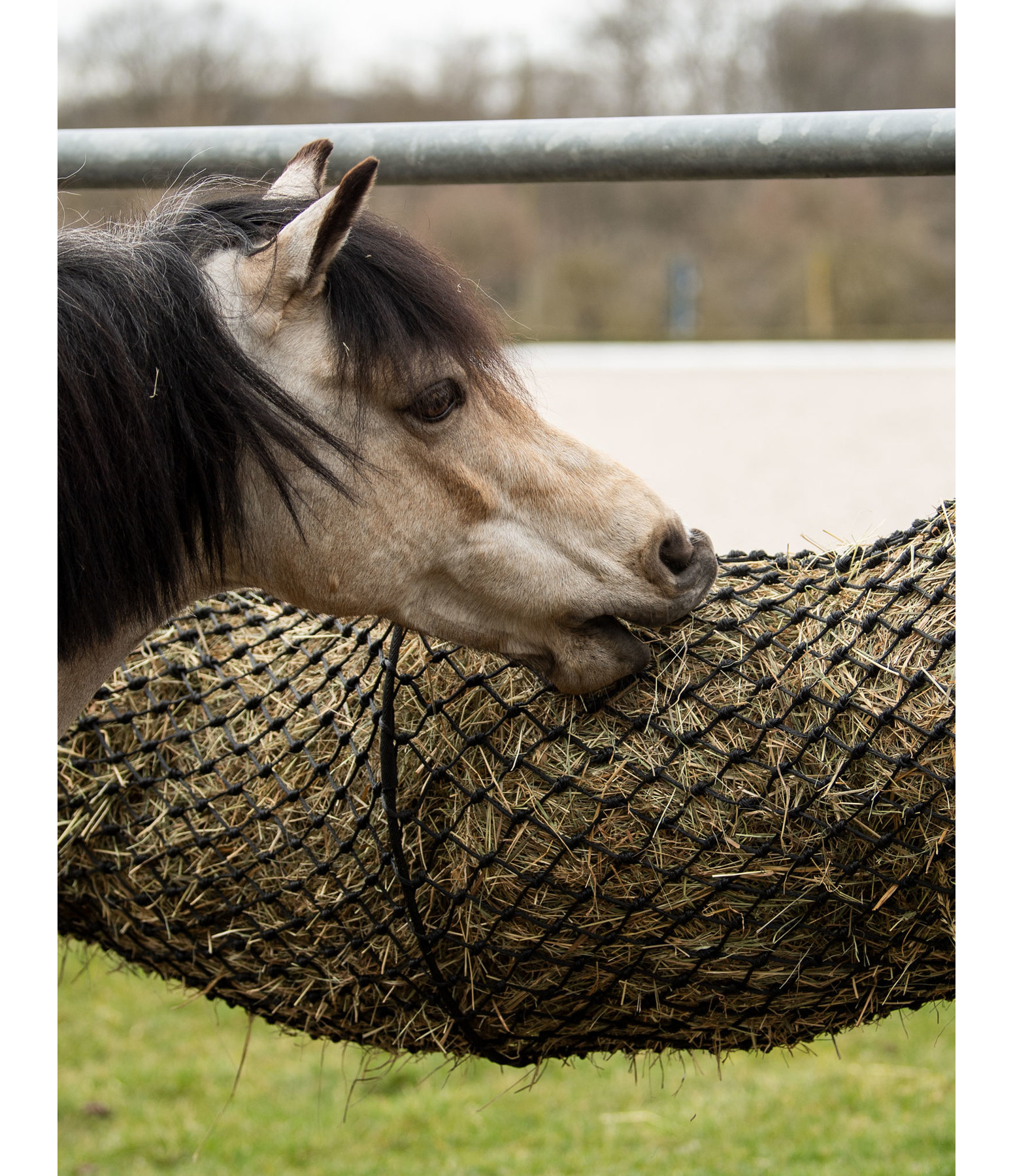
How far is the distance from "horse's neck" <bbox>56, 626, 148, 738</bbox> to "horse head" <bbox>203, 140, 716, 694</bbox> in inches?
6.0

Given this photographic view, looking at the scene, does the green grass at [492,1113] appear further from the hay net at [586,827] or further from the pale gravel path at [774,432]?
the pale gravel path at [774,432]

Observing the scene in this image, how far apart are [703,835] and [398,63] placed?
19.4 m

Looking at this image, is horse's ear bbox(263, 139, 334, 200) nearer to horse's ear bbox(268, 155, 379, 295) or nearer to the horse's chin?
horse's ear bbox(268, 155, 379, 295)

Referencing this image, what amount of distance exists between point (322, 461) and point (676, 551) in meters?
0.46

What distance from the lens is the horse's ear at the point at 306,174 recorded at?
1.49m

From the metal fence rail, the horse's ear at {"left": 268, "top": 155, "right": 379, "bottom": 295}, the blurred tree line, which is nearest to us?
the horse's ear at {"left": 268, "top": 155, "right": 379, "bottom": 295}

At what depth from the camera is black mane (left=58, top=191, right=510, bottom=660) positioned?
127cm

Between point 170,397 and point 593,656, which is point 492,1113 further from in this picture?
point 170,397

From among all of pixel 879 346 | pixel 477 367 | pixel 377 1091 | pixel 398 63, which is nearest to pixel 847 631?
pixel 477 367

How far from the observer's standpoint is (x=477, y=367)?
143cm

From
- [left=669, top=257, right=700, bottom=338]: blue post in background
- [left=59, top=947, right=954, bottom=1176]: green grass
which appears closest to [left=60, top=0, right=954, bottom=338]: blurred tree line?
[left=669, top=257, right=700, bottom=338]: blue post in background

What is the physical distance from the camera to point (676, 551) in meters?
1.44

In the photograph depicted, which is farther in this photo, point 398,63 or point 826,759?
point 398,63
